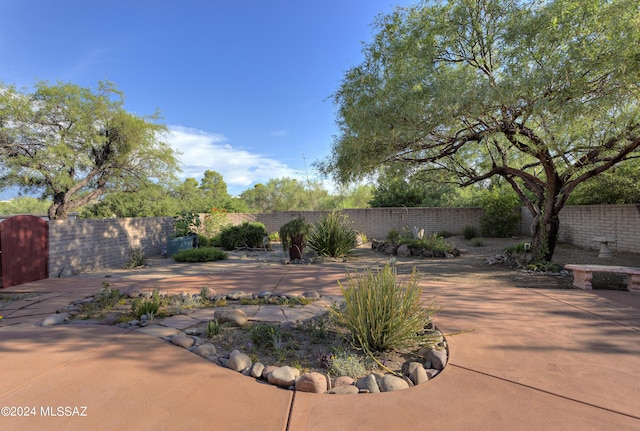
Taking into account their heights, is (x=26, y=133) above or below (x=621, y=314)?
above

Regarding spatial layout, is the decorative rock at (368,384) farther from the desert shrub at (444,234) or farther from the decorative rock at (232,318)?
the desert shrub at (444,234)

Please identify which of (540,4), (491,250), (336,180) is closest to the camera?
(540,4)

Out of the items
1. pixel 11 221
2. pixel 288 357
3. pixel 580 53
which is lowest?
pixel 288 357

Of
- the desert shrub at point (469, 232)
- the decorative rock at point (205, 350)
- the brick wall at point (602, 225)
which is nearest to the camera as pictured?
the decorative rock at point (205, 350)

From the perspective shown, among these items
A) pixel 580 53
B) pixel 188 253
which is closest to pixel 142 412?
pixel 580 53

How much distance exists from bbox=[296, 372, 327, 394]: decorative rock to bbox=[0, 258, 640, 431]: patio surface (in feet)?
0.20

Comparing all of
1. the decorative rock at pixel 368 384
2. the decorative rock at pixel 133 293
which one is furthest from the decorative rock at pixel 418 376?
the decorative rock at pixel 133 293

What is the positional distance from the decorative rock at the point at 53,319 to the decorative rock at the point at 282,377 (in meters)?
2.86

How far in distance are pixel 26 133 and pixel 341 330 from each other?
14.7 metres

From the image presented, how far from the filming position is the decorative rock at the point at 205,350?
2.82 metres

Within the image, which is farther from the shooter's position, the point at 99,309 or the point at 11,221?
the point at 11,221

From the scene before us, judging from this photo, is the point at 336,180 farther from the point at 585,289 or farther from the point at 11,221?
the point at 11,221

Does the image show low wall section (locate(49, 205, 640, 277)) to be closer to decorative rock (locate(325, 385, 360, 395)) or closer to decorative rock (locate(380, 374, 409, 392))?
decorative rock (locate(325, 385, 360, 395))

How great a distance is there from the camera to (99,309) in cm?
423
